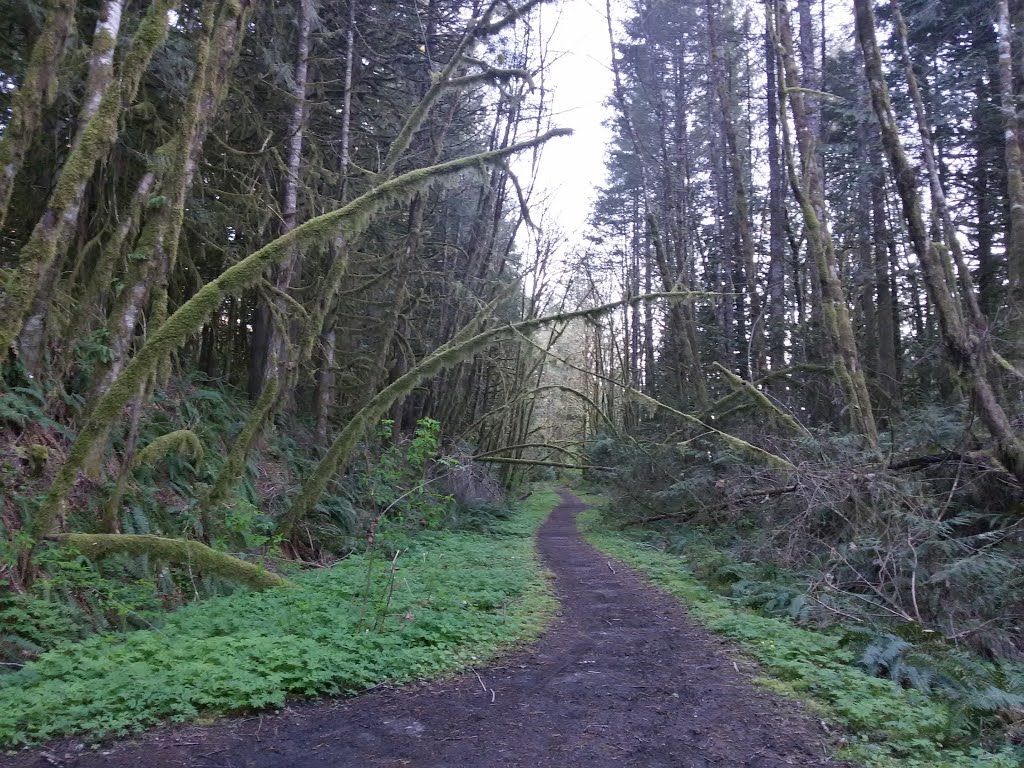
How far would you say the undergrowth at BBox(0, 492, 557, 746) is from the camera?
4.15 metres

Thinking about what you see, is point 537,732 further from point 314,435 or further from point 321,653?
point 314,435

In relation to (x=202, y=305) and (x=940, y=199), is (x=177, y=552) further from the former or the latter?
(x=940, y=199)

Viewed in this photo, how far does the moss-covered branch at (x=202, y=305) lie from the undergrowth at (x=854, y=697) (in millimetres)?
5751

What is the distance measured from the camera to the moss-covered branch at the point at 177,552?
6199mm

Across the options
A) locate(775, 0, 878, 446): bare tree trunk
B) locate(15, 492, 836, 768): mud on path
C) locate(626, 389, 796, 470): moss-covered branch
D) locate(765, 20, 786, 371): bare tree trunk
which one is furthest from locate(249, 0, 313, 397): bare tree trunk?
locate(765, 20, 786, 371): bare tree trunk

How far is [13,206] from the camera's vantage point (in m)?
9.40

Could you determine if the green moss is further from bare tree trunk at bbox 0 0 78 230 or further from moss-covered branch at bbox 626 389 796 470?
moss-covered branch at bbox 626 389 796 470

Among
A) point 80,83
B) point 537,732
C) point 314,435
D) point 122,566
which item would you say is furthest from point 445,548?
point 80,83

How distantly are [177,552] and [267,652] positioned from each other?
205cm

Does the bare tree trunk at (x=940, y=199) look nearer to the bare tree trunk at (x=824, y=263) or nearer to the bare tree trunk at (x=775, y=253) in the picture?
the bare tree trunk at (x=824, y=263)

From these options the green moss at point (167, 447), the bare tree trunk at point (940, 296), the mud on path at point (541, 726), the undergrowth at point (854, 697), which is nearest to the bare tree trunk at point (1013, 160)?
the bare tree trunk at point (940, 296)

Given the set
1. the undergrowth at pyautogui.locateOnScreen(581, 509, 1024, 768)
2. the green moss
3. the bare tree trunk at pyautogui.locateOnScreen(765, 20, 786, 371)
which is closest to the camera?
the undergrowth at pyautogui.locateOnScreen(581, 509, 1024, 768)

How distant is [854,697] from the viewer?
16.1 ft

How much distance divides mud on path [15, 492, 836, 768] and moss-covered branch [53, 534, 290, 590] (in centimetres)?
265
